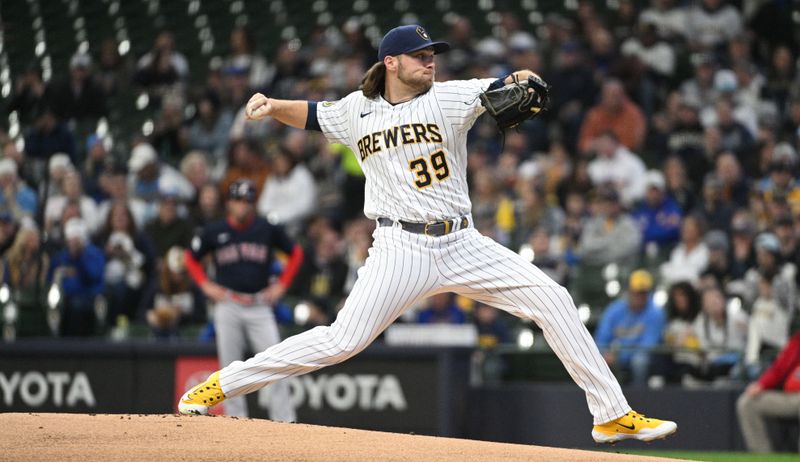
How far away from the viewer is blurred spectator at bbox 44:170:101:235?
533 inches

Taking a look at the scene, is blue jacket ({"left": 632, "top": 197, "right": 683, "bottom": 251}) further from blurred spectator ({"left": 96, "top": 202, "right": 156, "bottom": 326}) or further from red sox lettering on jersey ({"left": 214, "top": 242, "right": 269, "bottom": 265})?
blurred spectator ({"left": 96, "top": 202, "right": 156, "bottom": 326})

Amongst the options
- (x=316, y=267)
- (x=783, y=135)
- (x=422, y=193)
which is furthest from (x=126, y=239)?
(x=422, y=193)

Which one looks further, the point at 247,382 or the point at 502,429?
the point at 502,429

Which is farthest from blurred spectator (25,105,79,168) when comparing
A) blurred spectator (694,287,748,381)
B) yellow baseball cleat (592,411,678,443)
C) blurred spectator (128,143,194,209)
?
yellow baseball cleat (592,411,678,443)

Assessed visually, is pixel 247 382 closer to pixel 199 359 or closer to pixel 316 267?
pixel 199 359

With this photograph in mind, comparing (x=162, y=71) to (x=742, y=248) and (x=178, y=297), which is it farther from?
(x=742, y=248)

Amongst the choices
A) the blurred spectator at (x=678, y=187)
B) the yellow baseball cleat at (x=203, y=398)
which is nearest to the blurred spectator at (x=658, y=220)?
the blurred spectator at (x=678, y=187)

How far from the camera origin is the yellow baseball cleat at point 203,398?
593cm

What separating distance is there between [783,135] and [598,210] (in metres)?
2.19

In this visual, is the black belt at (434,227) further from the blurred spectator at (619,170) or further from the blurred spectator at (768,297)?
the blurred spectator at (619,170)

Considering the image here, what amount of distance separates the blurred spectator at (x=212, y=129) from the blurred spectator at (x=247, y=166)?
Answer: 0.74m

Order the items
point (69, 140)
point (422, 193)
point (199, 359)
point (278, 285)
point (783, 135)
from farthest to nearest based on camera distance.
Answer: point (69, 140) < point (783, 135) < point (199, 359) < point (278, 285) < point (422, 193)

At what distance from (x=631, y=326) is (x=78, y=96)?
8364mm

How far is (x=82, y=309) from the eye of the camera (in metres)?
11.9
